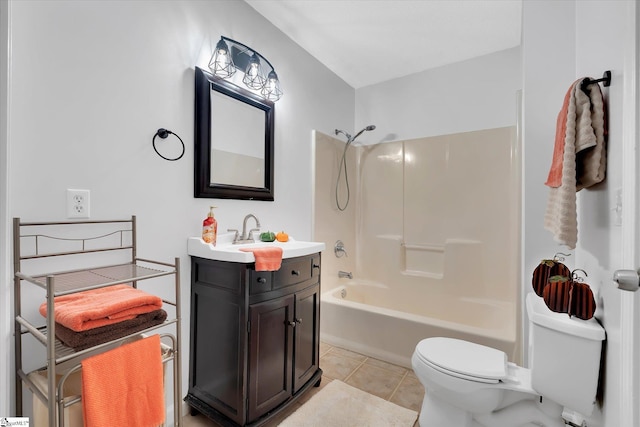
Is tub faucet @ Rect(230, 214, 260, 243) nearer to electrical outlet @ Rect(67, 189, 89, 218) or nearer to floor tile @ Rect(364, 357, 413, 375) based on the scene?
electrical outlet @ Rect(67, 189, 89, 218)

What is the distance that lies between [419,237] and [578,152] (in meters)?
1.82

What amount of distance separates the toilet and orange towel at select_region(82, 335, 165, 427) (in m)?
1.16

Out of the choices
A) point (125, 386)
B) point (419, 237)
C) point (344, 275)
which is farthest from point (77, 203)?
point (419, 237)

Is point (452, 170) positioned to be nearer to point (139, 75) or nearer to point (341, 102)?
point (341, 102)

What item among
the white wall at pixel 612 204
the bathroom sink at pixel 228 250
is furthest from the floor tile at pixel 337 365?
the white wall at pixel 612 204

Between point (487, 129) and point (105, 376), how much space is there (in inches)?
116

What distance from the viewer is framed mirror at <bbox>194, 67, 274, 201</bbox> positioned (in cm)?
162

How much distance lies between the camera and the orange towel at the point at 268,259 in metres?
1.42

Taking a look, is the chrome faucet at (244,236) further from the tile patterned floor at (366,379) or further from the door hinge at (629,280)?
the door hinge at (629,280)

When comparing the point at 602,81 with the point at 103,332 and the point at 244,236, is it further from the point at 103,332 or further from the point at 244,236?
the point at 103,332

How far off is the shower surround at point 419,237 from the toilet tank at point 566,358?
87 cm

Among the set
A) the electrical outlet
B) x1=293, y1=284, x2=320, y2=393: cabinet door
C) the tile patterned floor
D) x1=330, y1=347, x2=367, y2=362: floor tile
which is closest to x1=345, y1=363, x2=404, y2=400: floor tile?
the tile patterned floor

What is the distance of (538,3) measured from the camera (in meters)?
1.56

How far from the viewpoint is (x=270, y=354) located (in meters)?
1.53
